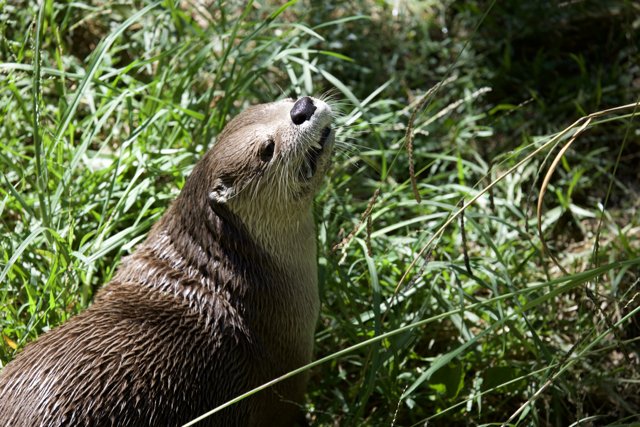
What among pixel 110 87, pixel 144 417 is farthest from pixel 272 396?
pixel 110 87

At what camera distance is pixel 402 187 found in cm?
283

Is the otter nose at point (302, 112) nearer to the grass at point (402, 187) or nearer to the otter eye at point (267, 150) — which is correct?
the otter eye at point (267, 150)

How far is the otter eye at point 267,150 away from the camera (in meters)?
2.17

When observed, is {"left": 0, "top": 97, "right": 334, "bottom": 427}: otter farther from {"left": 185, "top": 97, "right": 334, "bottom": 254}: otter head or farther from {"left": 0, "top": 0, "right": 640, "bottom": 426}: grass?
{"left": 0, "top": 0, "right": 640, "bottom": 426}: grass

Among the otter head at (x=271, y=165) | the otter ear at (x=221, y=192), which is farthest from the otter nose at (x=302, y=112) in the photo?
the otter ear at (x=221, y=192)

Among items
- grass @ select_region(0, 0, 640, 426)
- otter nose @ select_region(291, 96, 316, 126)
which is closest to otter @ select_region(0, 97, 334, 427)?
otter nose @ select_region(291, 96, 316, 126)

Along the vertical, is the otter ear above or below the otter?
above

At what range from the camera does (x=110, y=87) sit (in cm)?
265

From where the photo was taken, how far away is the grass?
7.90ft

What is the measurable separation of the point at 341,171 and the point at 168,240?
953mm

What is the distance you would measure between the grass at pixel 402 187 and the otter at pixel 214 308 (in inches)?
7.5

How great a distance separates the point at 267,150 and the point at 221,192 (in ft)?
0.53

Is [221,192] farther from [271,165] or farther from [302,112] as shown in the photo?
[302,112]

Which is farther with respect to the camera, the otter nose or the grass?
the grass
